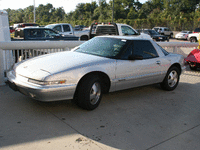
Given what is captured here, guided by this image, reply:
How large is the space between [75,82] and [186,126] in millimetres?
2198

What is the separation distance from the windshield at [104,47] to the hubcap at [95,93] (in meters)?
0.79

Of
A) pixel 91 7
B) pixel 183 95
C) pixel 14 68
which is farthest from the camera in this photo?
pixel 91 7

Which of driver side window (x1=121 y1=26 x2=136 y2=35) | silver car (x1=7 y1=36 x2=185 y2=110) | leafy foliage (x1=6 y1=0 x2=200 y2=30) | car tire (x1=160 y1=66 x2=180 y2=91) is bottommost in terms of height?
car tire (x1=160 y1=66 x2=180 y2=91)

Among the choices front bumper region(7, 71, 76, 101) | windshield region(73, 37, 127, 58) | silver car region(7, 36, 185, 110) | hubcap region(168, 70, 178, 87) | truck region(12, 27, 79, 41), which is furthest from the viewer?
truck region(12, 27, 79, 41)

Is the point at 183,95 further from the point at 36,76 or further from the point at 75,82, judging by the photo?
the point at 36,76

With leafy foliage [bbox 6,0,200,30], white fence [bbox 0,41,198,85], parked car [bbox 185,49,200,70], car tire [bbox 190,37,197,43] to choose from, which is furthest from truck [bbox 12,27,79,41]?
leafy foliage [bbox 6,0,200,30]

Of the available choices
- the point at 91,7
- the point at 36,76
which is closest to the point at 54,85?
the point at 36,76

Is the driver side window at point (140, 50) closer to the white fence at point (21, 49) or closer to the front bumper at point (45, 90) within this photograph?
the front bumper at point (45, 90)

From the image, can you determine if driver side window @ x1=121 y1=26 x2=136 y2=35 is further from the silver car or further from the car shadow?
the car shadow

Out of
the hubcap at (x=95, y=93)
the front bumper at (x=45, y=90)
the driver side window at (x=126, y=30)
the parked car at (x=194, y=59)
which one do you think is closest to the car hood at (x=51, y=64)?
the front bumper at (x=45, y=90)

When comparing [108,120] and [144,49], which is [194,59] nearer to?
[144,49]

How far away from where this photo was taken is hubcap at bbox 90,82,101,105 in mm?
4535

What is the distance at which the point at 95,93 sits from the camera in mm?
4598

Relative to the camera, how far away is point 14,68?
15.8 ft
